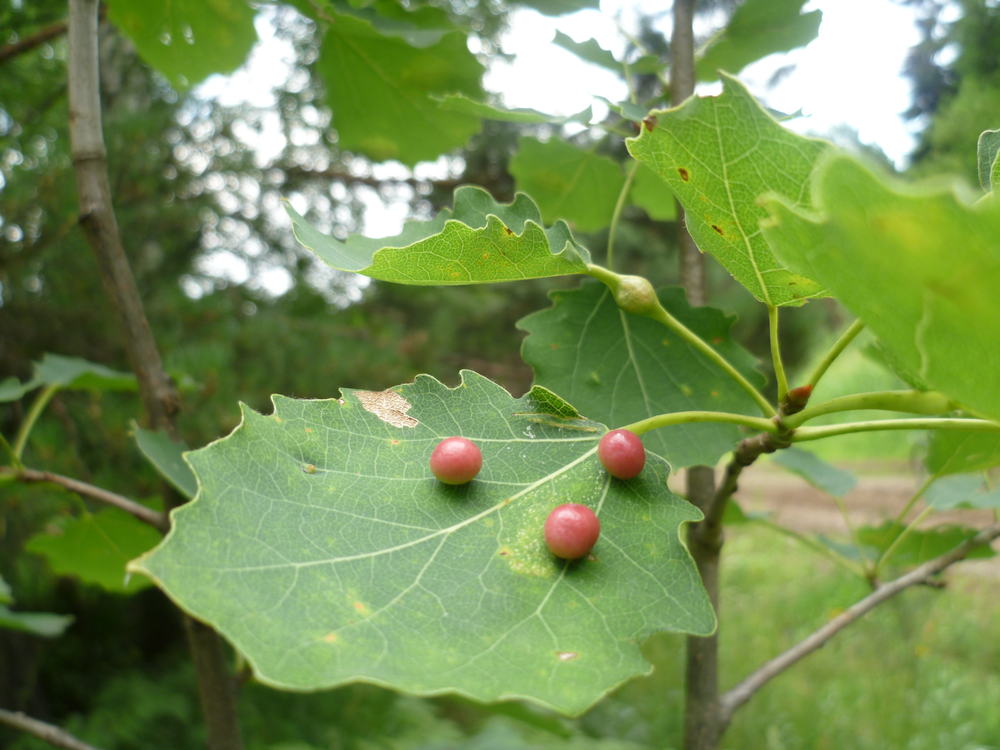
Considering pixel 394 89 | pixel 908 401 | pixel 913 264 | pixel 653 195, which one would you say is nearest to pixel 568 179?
pixel 653 195

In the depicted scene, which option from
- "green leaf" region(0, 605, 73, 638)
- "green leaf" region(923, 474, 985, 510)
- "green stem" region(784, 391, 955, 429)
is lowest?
"green leaf" region(0, 605, 73, 638)

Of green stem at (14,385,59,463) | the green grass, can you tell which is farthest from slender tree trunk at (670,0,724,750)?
the green grass

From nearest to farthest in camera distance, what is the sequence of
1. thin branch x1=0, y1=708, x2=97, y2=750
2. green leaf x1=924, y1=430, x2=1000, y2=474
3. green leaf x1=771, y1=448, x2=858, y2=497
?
green leaf x1=924, y1=430, x2=1000, y2=474 → thin branch x1=0, y1=708, x2=97, y2=750 → green leaf x1=771, y1=448, x2=858, y2=497

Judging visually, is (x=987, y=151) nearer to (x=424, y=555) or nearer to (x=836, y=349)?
(x=836, y=349)

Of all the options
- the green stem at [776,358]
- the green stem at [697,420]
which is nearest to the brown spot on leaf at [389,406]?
the green stem at [697,420]

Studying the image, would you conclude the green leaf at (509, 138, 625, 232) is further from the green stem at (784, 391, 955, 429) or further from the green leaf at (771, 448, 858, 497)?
the green stem at (784, 391, 955, 429)

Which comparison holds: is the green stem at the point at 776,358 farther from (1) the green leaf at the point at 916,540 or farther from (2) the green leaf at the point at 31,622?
(2) the green leaf at the point at 31,622

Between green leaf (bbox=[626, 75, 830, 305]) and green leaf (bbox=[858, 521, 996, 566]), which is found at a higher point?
green leaf (bbox=[626, 75, 830, 305])
